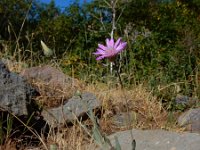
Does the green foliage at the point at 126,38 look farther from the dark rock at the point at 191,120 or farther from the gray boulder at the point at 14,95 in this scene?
the gray boulder at the point at 14,95

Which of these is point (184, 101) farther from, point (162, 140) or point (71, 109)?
point (162, 140)

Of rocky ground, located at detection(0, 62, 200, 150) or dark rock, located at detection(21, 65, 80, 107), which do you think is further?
dark rock, located at detection(21, 65, 80, 107)

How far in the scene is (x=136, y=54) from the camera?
8.55 meters

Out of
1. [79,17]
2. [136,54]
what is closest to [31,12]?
[79,17]

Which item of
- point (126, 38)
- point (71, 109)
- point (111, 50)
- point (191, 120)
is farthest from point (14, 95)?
point (126, 38)

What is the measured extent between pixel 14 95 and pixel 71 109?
588mm

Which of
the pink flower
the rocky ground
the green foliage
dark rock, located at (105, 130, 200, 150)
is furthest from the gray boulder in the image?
the pink flower

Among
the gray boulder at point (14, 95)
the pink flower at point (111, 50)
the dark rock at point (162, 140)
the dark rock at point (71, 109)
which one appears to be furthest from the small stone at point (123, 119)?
the pink flower at point (111, 50)

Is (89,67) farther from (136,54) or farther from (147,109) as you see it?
(147,109)

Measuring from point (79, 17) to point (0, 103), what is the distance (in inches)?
240

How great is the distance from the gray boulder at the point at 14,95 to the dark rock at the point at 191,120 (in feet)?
4.93

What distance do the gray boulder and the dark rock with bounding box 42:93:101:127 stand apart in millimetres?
238

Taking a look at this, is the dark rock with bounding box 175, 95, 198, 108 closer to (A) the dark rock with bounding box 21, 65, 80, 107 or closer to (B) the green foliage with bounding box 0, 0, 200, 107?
(B) the green foliage with bounding box 0, 0, 200, 107

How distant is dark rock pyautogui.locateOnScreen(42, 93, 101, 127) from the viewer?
5.04 metres
